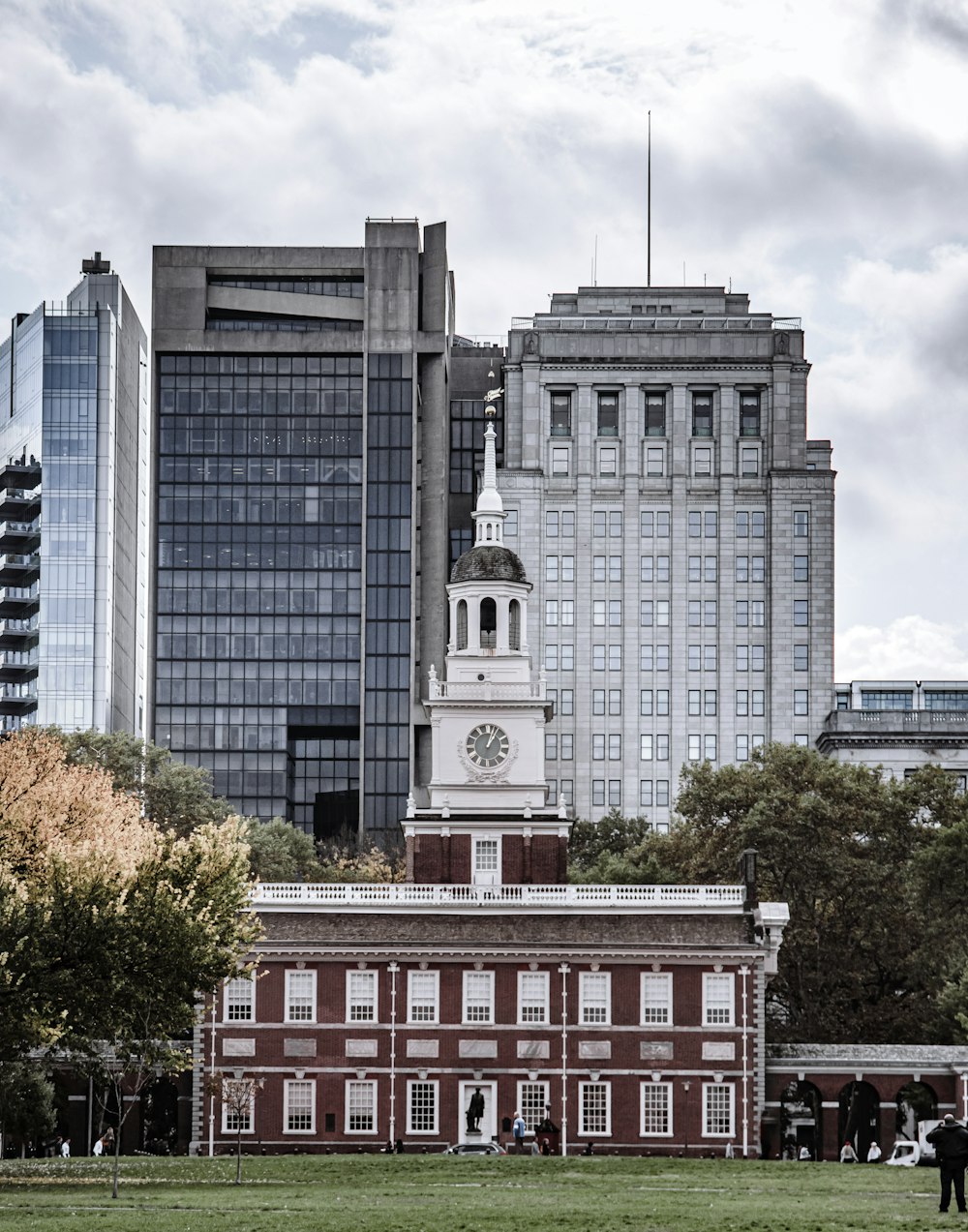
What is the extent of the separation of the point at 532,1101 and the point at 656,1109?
15.4 feet

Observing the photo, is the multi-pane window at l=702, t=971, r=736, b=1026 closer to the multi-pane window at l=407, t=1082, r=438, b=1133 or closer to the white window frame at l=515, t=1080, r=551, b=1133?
the white window frame at l=515, t=1080, r=551, b=1133

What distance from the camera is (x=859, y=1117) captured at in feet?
359

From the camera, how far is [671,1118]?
9038 centimetres

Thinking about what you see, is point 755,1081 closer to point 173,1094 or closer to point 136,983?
point 173,1094

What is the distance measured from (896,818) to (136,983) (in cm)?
6340

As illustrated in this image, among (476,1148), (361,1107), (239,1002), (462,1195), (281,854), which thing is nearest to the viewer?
(462,1195)

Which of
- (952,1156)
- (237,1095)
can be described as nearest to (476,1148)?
(237,1095)

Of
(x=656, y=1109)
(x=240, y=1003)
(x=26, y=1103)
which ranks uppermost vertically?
(x=240, y=1003)

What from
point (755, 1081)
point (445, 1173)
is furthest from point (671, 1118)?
point (445, 1173)

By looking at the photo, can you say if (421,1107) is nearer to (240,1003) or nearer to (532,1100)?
(532,1100)

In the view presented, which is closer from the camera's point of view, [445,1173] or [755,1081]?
[445,1173]

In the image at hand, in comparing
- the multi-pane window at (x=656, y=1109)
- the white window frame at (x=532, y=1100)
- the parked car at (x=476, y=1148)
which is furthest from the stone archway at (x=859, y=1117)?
the parked car at (x=476, y=1148)

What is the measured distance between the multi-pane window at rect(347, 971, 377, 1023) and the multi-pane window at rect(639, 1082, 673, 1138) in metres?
10.8

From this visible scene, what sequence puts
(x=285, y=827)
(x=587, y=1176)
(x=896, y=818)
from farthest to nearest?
(x=285, y=827) → (x=896, y=818) → (x=587, y=1176)
